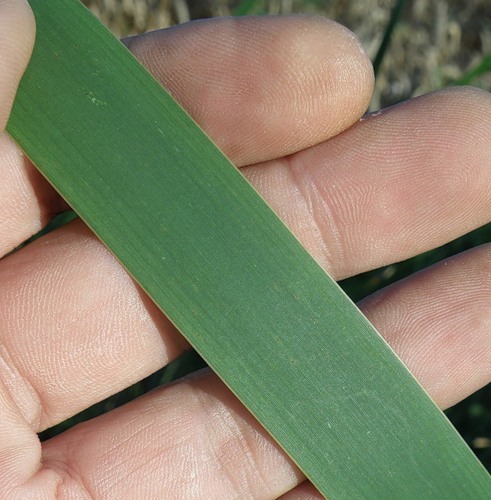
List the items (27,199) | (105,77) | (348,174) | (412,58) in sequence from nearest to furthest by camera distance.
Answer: (105,77)
(27,199)
(348,174)
(412,58)

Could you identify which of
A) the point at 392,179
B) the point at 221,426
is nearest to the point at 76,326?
the point at 221,426

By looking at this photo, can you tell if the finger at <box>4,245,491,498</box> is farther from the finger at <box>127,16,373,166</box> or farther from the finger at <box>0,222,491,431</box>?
the finger at <box>127,16,373,166</box>

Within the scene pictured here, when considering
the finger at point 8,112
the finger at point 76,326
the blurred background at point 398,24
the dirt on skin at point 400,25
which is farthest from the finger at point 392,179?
the dirt on skin at point 400,25

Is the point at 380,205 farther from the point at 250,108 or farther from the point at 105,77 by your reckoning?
the point at 105,77

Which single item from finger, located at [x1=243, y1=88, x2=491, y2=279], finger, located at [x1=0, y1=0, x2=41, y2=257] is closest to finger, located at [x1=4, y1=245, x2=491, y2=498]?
finger, located at [x1=243, y1=88, x2=491, y2=279]

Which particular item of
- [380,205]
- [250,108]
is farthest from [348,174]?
[250,108]

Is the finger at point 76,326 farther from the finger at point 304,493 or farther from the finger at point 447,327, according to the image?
the finger at point 304,493
